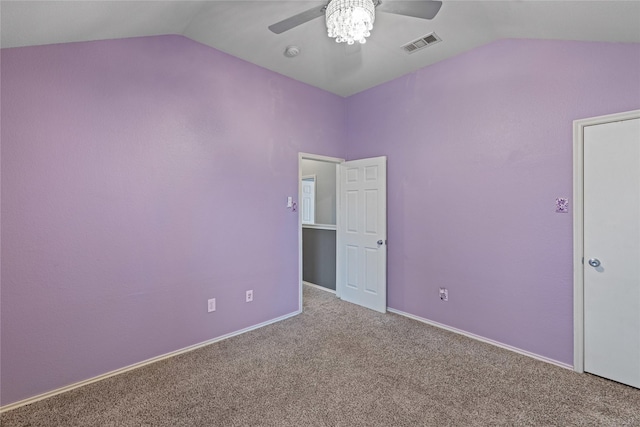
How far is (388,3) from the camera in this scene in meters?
1.95

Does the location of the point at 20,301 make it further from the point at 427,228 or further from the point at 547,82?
the point at 547,82

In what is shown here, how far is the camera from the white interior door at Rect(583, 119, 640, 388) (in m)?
2.09

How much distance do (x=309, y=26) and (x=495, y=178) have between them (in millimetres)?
2218

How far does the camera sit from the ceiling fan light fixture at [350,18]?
5.60 feet

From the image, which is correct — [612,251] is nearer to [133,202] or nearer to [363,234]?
[363,234]

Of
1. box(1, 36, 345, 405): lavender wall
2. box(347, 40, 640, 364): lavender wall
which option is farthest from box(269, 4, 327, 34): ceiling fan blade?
box(347, 40, 640, 364): lavender wall

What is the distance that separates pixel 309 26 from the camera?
2.46 meters

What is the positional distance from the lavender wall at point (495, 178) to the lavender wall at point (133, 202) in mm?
1471

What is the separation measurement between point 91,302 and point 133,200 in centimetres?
84

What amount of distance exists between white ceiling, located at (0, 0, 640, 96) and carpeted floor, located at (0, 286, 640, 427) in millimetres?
2456

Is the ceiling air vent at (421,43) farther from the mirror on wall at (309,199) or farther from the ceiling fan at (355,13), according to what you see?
the mirror on wall at (309,199)

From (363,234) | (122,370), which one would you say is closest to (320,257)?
(363,234)

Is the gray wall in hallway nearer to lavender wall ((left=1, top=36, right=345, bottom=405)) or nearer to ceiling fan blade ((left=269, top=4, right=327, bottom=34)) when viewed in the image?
lavender wall ((left=1, top=36, right=345, bottom=405))

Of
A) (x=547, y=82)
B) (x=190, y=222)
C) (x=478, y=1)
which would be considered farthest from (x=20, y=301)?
(x=547, y=82)
